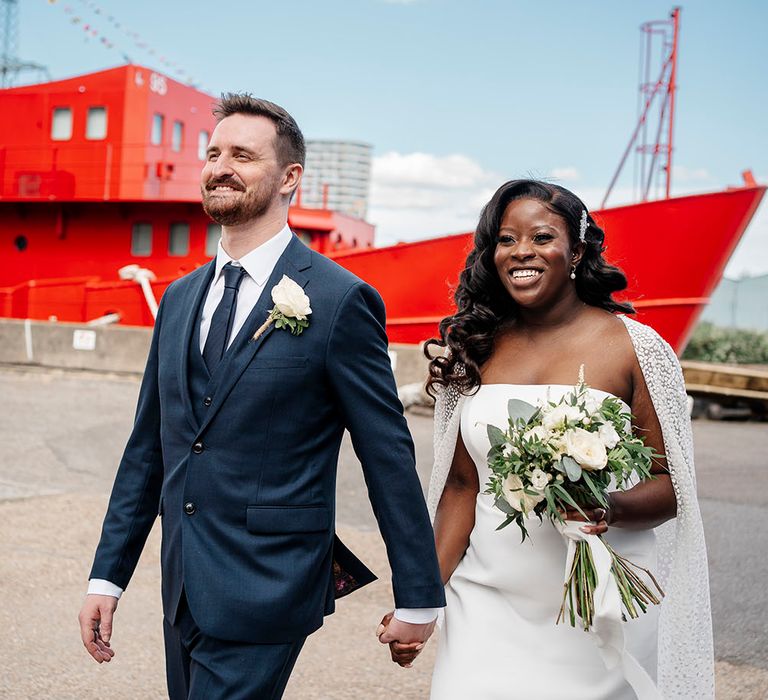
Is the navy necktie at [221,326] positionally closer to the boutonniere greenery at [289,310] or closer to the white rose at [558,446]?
the boutonniere greenery at [289,310]

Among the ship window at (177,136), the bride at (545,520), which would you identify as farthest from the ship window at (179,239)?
the bride at (545,520)

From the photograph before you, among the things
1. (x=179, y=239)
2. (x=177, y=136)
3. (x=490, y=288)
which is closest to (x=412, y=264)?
(x=179, y=239)

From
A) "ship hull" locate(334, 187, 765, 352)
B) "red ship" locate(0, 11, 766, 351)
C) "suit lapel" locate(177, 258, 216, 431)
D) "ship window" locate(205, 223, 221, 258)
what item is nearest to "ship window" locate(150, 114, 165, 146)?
"red ship" locate(0, 11, 766, 351)

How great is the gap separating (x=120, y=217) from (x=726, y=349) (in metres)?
14.7

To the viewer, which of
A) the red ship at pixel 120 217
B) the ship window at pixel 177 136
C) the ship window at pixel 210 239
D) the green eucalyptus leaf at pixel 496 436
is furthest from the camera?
the ship window at pixel 177 136

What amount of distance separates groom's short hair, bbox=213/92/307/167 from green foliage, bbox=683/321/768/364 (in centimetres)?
2242

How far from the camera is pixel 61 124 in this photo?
63.8 feet

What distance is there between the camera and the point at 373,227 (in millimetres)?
20203

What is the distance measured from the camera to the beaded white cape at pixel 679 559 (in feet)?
9.32

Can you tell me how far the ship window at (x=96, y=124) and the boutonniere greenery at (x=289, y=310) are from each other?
1798cm

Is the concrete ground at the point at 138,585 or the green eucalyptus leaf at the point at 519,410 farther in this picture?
the concrete ground at the point at 138,585

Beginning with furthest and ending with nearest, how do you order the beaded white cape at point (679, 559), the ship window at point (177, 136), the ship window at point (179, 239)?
the ship window at point (177, 136) → the ship window at point (179, 239) → the beaded white cape at point (679, 559)

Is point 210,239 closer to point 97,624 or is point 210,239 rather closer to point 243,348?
point 97,624

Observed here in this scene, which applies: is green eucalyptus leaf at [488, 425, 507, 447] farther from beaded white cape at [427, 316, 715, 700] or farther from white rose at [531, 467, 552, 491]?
beaded white cape at [427, 316, 715, 700]
